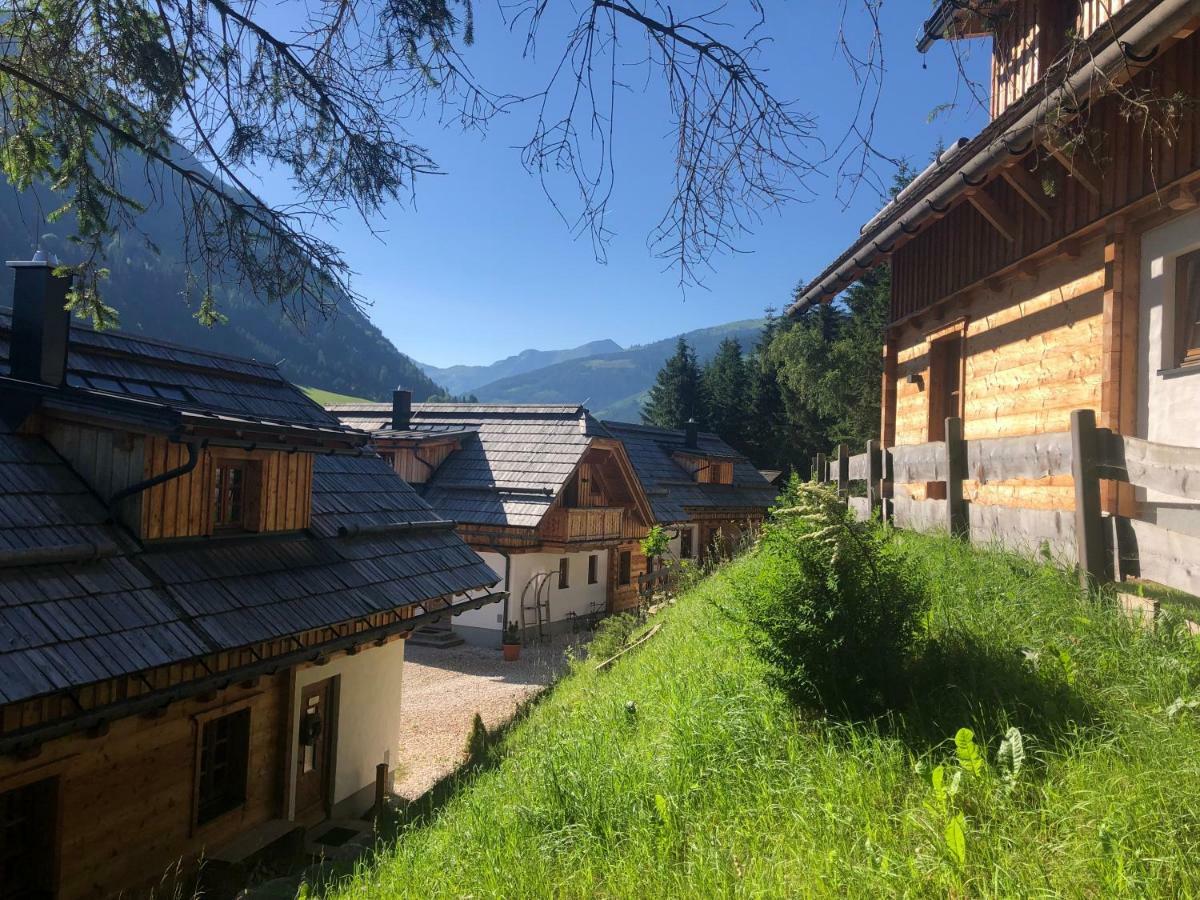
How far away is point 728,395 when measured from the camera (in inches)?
1703

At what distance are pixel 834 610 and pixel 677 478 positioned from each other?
84.4 feet

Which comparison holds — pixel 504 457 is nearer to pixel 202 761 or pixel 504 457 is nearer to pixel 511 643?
pixel 511 643

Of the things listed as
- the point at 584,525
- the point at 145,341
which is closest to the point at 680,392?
the point at 584,525

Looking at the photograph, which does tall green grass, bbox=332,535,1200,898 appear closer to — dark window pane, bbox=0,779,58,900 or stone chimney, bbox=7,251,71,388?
dark window pane, bbox=0,779,58,900

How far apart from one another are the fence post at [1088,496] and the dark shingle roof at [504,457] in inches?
592

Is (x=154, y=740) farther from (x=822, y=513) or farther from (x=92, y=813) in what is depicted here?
(x=822, y=513)

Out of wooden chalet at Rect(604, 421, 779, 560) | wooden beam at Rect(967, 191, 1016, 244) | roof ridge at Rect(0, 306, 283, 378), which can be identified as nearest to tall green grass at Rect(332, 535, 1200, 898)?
wooden beam at Rect(967, 191, 1016, 244)

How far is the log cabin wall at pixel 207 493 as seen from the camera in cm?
707

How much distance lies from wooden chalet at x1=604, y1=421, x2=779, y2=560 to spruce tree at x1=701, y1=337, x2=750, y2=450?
28.8 feet

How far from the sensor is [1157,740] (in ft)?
9.78

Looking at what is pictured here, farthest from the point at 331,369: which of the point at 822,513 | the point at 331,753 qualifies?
the point at 822,513

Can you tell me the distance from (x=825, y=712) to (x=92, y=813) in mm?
5657

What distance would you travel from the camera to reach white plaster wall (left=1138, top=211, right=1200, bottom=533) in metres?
5.28

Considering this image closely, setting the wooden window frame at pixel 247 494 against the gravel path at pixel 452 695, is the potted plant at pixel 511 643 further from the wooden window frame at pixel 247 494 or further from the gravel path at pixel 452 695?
the wooden window frame at pixel 247 494
